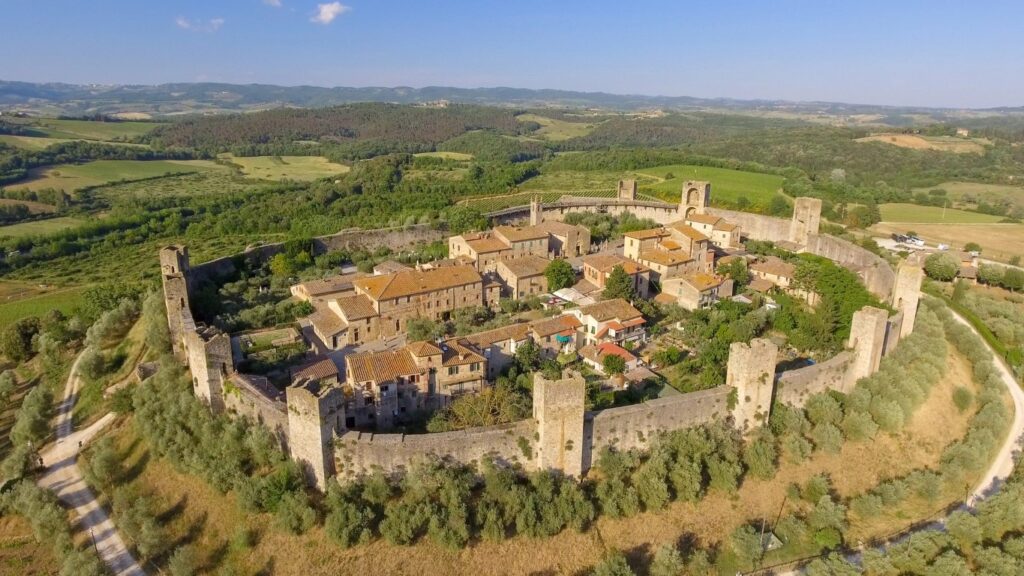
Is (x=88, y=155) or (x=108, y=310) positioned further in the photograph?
(x=88, y=155)

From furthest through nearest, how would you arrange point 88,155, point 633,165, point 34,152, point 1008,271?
point 88,155, point 34,152, point 633,165, point 1008,271

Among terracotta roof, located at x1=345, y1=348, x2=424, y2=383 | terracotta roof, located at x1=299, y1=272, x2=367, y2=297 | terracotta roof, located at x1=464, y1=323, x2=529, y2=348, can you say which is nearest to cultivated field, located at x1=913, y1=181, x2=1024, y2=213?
terracotta roof, located at x1=464, y1=323, x2=529, y2=348

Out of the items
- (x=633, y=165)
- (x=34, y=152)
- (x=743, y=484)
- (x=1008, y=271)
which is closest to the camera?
(x=743, y=484)

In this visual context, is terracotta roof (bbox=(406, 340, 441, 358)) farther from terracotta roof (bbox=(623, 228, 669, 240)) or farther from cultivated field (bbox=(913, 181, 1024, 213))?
cultivated field (bbox=(913, 181, 1024, 213))

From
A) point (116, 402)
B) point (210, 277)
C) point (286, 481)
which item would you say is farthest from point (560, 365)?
point (210, 277)

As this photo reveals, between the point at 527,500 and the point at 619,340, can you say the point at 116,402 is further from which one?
the point at 619,340

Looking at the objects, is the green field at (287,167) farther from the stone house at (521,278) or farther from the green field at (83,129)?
the stone house at (521,278)

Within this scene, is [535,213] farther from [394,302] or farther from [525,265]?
[394,302]
